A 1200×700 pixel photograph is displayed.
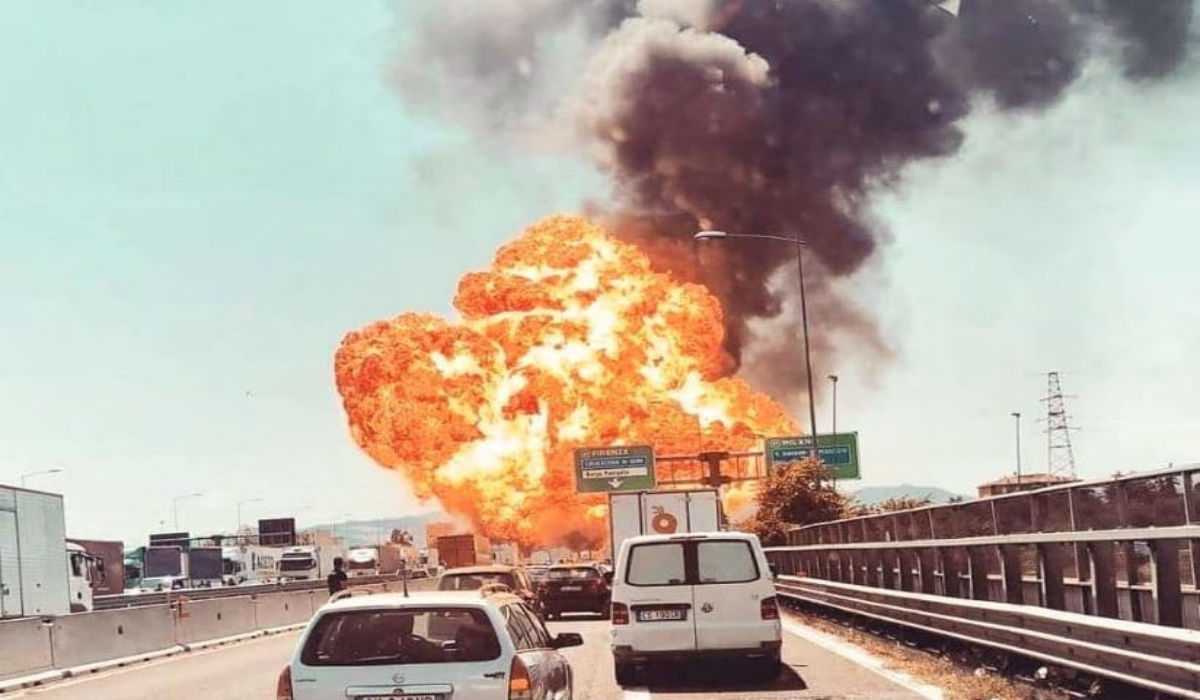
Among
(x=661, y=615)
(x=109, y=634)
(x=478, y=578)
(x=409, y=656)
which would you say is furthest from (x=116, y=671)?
(x=409, y=656)

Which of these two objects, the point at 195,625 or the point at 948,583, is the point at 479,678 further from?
the point at 195,625

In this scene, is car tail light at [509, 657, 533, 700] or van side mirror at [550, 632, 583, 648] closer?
car tail light at [509, 657, 533, 700]

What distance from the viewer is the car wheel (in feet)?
52.5

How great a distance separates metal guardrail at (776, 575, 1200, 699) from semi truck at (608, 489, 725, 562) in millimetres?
14057

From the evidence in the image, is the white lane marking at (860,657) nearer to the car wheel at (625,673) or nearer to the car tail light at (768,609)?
the car tail light at (768,609)

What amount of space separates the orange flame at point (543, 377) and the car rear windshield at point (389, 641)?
2442 inches

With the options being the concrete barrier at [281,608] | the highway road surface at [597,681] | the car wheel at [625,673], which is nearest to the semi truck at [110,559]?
the concrete barrier at [281,608]

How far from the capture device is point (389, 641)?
342 inches

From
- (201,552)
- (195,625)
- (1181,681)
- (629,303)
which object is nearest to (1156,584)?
(1181,681)

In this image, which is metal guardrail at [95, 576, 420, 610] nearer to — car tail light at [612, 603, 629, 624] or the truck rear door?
the truck rear door

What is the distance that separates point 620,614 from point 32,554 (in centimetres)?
1865

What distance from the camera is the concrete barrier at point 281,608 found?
1325 inches

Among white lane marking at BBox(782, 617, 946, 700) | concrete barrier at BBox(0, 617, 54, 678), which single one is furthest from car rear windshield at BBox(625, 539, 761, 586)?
concrete barrier at BBox(0, 617, 54, 678)

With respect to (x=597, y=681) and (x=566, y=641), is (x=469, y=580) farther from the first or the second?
(x=566, y=641)
